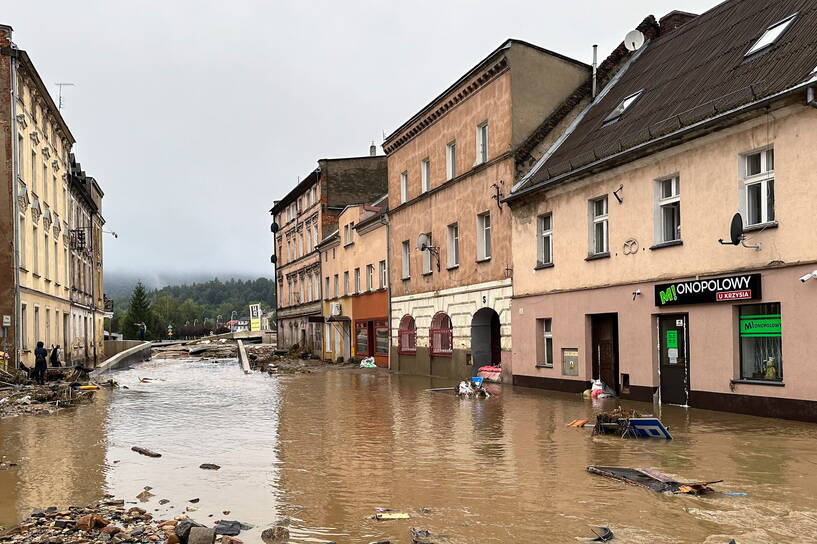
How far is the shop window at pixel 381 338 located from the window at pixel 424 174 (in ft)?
25.2

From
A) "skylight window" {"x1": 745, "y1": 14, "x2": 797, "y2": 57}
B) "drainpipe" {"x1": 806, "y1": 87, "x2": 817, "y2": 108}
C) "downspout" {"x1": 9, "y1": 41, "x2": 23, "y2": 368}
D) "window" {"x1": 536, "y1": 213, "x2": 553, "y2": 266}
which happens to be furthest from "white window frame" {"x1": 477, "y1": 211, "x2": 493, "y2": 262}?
"downspout" {"x1": 9, "y1": 41, "x2": 23, "y2": 368}

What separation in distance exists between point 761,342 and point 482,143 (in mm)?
13764

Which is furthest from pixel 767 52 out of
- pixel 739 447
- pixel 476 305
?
pixel 476 305

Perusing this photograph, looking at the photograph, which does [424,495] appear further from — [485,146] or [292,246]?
[292,246]

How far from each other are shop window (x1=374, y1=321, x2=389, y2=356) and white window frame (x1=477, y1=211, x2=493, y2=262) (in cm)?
1053

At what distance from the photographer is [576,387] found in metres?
20.8

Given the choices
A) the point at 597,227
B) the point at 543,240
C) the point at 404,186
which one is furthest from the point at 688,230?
the point at 404,186

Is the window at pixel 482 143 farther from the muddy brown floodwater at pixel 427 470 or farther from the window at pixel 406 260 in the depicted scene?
the muddy brown floodwater at pixel 427 470

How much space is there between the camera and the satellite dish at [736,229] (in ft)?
47.9

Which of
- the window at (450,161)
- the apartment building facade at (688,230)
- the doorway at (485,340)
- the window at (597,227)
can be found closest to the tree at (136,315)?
the window at (450,161)

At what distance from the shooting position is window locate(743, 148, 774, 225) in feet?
48.6

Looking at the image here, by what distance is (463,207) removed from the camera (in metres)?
27.6

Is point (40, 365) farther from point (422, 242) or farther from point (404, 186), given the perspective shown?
point (404, 186)

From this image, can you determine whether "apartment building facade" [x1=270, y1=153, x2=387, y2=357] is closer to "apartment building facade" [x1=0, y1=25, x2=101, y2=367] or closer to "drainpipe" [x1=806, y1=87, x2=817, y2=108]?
"apartment building facade" [x1=0, y1=25, x2=101, y2=367]
